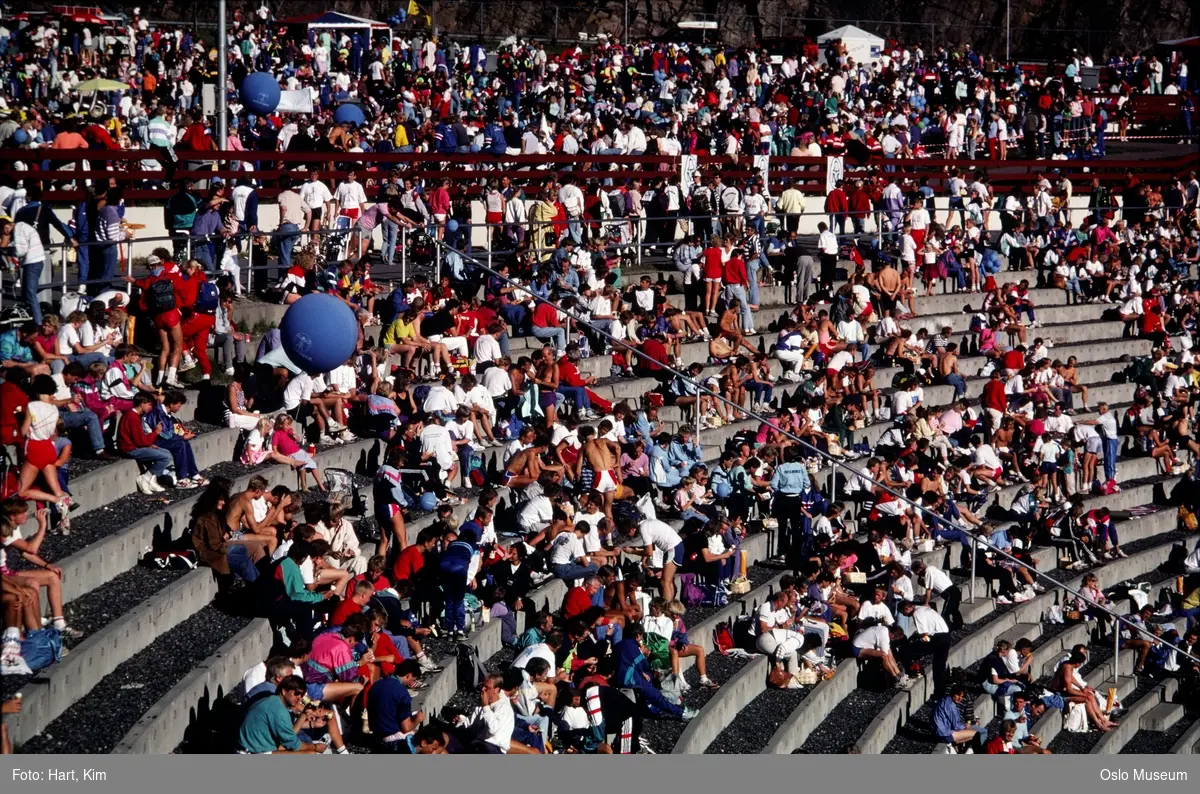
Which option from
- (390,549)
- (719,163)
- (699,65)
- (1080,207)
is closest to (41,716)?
(390,549)

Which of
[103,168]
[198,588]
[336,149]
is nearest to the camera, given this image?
[198,588]

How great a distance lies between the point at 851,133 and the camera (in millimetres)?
32562

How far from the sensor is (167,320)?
15211mm

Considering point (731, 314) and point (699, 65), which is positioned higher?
point (699, 65)

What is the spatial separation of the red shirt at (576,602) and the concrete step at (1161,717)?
6.43m

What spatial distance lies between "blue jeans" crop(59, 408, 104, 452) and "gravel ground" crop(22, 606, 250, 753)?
6.06 ft

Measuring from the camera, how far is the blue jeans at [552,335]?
18953 millimetres

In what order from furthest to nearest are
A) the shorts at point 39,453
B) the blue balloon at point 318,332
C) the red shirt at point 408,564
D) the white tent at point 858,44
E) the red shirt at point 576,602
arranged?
the white tent at point 858,44 < the blue balloon at point 318,332 < the red shirt at point 576,602 < the red shirt at point 408,564 < the shorts at point 39,453

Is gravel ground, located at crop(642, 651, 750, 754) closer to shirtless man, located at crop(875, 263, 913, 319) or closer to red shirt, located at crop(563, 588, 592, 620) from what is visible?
red shirt, located at crop(563, 588, 592, 620)

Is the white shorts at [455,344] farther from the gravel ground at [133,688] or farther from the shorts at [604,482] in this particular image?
the gravel ground at [133,688]

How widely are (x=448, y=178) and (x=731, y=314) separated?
13.5ft

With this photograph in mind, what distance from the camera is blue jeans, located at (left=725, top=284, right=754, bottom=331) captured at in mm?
21500

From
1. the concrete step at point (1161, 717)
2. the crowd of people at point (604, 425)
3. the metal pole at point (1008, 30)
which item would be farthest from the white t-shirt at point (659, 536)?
the metal pole at point (1008, 30)
